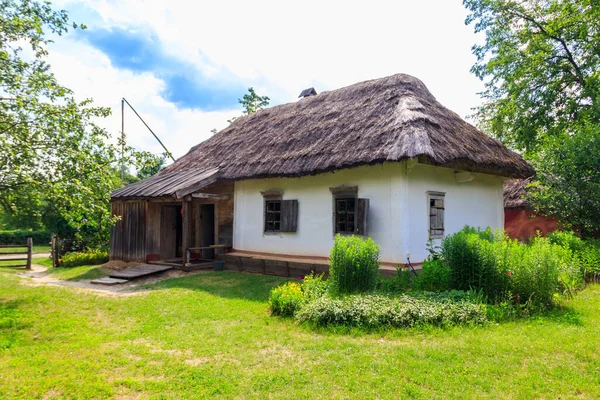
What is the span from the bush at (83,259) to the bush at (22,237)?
46.1ft

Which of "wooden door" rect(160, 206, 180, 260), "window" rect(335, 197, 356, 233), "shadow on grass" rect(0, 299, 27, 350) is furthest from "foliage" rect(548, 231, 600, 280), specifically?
"wooden door" rect(160, 206, 180, 260)

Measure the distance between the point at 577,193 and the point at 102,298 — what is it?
1216cm

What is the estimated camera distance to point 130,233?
12.8 meters

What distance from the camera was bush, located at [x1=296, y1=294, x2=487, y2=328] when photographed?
17.5ft

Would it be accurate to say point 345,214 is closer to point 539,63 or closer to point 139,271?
point 139,271

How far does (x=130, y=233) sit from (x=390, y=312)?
10203mm

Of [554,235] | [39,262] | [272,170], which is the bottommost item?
[39,262]

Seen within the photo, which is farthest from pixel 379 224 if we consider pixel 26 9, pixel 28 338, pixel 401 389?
pixel 26 9

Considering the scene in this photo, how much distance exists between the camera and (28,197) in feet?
24.0

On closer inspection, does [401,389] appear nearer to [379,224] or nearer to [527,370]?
[527,370]

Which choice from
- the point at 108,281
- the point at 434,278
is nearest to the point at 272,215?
the point at 108,281

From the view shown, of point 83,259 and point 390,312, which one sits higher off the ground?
point 390,312

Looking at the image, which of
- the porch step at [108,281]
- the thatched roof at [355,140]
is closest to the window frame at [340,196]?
the thatched roof at [355,140]

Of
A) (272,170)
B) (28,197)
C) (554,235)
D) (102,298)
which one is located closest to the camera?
(28,197)
